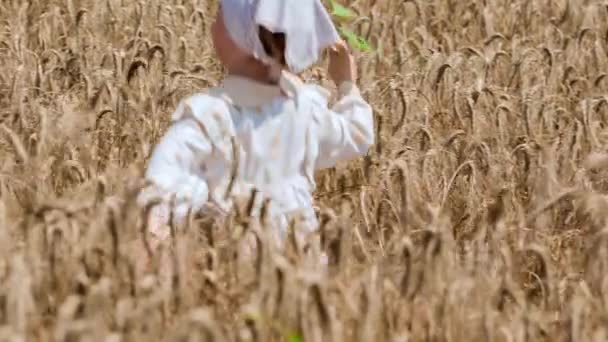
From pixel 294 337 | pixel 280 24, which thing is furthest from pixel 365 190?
pixel 294 337

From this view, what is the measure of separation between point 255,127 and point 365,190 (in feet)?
2.25

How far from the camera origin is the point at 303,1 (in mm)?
2879

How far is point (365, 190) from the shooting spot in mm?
3559

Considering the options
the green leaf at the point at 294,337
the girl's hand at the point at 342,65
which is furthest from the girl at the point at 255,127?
the green leaf at the point at 294,337

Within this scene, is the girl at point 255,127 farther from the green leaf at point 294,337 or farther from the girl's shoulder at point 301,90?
the green leaf at point 294,337

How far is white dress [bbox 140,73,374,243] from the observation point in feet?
9.23

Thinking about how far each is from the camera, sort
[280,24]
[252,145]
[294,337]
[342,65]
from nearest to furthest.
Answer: [294,337] < [280,24] < [252,145] < [342,65]

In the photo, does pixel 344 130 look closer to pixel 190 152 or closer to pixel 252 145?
pixel 252 145

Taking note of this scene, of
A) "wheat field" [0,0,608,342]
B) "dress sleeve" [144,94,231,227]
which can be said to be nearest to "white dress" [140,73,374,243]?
"dress sleeve" [144,94,231,227]

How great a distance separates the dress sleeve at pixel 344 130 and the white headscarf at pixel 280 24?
0.63 feet

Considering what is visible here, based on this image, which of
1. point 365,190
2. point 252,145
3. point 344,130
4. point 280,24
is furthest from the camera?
point 365,190

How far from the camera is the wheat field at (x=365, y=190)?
7.31 ft

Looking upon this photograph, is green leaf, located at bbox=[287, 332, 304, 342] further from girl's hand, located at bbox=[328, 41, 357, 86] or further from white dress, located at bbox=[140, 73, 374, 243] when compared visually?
girl's hand, located at bbox=[328, 41, 357, 86]

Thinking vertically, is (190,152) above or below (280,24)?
below
